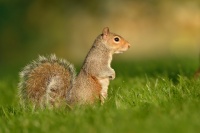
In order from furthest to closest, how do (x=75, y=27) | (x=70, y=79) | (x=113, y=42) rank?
(x=75, y=27) < (x=113, y=42) < (x=70, y=79)

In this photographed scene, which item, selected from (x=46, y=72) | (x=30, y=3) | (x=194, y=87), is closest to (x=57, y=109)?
(x=46, y=72)

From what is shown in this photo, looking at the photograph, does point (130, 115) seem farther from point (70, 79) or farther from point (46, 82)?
point (46, 82)

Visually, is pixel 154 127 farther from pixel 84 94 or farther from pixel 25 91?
pixel 25 91

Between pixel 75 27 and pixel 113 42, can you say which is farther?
pixel 75 27

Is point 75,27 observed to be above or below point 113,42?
above

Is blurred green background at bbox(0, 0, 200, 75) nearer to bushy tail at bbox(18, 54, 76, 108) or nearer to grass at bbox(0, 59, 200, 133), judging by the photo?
bushy tail at bbox(18, 54, 76, 108)

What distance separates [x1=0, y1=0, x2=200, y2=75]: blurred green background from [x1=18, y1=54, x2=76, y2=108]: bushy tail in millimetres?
15975

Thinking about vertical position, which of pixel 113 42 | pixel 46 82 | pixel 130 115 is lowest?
pixel 130 115

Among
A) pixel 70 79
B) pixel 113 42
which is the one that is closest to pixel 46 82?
pixel 70 79

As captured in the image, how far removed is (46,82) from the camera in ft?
21.7

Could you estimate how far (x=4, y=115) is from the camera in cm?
634

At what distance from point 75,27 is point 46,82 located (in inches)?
708

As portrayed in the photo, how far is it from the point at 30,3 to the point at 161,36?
517 cm

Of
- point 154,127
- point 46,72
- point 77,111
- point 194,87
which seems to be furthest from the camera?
point 46,72
